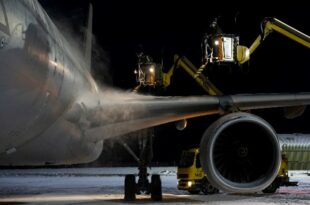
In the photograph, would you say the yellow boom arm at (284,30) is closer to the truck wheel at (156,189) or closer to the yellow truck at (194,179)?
the yellow truck at (194,179)

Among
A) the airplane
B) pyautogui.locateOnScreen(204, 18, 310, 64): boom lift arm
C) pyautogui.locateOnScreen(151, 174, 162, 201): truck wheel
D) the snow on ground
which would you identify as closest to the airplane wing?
the airplane

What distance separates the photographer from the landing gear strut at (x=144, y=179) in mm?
12961

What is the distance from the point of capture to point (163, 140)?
65.9 metres

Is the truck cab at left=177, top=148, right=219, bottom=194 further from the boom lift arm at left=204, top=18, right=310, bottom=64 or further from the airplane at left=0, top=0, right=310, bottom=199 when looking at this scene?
the airplane at left=0, top=0, right=310, bottom=199

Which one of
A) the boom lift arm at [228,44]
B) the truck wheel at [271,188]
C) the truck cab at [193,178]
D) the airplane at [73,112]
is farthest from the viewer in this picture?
the boom lift arm at [228,44]

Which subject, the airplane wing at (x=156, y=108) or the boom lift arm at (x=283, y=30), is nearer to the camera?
the airplane wing at (x=156, y=108)

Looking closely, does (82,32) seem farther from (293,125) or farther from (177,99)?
(293,125)

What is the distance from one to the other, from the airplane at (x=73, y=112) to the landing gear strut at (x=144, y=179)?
2016 mm

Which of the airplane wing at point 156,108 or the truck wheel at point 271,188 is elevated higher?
the airplane wing at point 156,108

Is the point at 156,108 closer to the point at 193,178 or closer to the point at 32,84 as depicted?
the point at 32,84

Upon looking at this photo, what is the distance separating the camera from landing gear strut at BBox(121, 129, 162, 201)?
12961mm

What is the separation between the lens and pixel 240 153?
26.5 feet

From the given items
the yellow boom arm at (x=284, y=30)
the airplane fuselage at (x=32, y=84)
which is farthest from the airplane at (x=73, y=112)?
the yellow boom arm at (x=284, y=30)

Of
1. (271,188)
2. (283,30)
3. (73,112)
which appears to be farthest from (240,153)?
(283,30)
